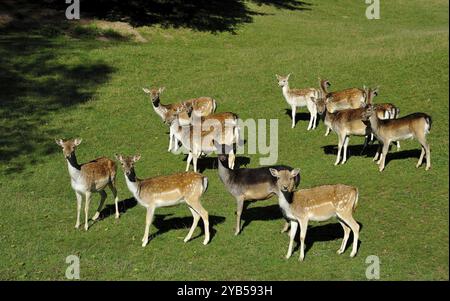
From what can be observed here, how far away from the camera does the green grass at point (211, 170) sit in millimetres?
14125

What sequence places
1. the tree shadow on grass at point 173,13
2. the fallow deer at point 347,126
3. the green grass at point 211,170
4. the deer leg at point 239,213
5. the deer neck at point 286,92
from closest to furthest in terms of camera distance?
the green grass at point 211,170 → the deer leg at point 239,213 → the fallow deer at point 347,126 → the deer neck at point 286,92 → the tree shadow on grass at point 173,13

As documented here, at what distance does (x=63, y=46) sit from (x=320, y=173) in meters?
20.3

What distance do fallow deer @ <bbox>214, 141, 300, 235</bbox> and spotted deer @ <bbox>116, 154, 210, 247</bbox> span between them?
866 mm

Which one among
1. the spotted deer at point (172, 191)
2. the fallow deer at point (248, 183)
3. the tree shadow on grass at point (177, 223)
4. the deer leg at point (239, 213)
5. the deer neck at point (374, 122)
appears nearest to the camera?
the spotted deer at point (172, 191)

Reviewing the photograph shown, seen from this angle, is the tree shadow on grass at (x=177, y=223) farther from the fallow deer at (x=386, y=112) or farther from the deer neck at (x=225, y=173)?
the fallow deer at (x=386, y=112)

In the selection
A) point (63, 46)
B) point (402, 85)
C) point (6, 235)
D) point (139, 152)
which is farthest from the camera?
point (63, 46)

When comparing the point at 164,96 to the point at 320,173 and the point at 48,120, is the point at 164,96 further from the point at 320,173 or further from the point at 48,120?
the point at 320,173

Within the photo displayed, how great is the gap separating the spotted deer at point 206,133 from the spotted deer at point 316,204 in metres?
5.84

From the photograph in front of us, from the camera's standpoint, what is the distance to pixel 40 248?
603 inches

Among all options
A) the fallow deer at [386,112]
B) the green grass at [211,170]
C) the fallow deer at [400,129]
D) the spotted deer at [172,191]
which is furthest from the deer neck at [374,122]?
the spotted deer at [172,191]

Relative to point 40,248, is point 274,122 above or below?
above

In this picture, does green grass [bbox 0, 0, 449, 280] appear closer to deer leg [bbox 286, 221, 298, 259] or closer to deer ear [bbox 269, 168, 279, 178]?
deer leg [bbox 286, 221, 298, 259]
